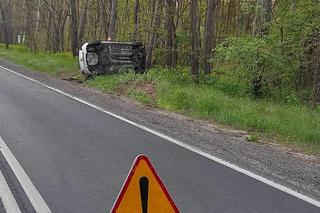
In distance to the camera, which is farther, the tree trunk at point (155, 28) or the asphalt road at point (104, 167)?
the tree trunk at point (155, 28)

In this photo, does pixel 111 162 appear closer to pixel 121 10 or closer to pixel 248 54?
pixel 248 54

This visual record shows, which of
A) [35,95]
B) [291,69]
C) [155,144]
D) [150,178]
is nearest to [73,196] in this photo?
[150,178]

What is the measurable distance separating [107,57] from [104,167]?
41.9 ft

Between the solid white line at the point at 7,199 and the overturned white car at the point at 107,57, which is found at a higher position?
the overturned white car at the point at 107,57

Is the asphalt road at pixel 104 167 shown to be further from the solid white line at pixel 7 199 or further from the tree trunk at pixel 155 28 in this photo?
the tree trunk at pixel 155 28

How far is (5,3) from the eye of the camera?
165ft

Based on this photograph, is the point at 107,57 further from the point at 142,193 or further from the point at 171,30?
the point at 142,193

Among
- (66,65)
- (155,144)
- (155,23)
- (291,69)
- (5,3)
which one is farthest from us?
(5,3)

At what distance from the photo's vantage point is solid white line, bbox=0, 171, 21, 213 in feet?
16.4

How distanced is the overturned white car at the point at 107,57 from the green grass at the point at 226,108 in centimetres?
66

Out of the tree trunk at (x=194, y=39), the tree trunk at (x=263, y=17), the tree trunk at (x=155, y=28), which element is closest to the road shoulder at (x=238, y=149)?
the tree trunk at (x=263, y=17)

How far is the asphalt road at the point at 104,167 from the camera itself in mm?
5391

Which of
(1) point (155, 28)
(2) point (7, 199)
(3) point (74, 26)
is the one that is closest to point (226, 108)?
(2) point (7, 199)

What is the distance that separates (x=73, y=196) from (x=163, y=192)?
247cm
